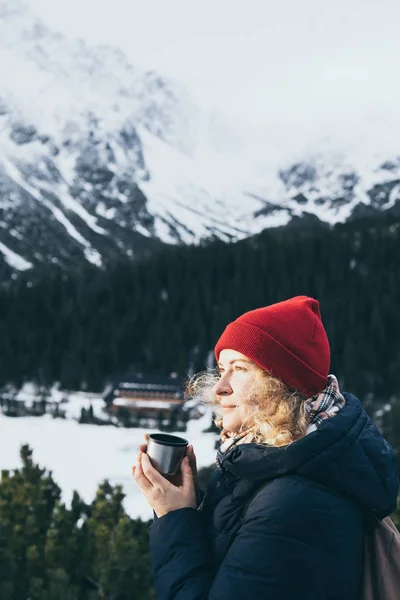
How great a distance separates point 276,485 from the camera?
2670mm

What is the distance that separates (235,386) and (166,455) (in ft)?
1.30

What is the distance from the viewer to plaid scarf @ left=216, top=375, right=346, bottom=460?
287 cm

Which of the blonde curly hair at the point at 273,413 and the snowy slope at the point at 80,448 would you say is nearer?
the blonde curly hair at the point at 273,413

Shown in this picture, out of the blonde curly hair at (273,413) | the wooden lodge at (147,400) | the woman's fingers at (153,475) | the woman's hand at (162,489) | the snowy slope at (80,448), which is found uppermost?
the blonde curly hair at (273,413)

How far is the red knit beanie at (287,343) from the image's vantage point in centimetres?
296

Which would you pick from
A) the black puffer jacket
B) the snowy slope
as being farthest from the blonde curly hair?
the snowy slope

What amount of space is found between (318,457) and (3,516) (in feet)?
109

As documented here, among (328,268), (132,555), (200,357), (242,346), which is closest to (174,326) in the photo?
(200,357)

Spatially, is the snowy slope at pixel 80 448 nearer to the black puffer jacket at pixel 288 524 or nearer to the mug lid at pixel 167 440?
the mug lid at pixel 167 440

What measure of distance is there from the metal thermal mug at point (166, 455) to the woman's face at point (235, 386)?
22cm

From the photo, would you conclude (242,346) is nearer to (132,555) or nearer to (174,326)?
(132,555)

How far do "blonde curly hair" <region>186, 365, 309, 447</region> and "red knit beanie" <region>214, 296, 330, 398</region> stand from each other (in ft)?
0.14

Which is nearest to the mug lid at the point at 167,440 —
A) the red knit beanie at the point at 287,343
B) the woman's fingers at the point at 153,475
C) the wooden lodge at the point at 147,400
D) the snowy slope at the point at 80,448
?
the woman's fingers at the point at 153,475

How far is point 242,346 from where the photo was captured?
9.91 feet
